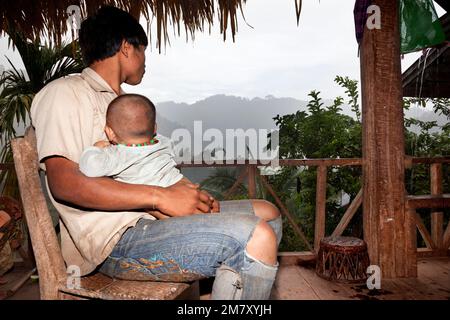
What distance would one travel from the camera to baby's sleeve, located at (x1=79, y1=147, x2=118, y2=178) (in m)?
1.15

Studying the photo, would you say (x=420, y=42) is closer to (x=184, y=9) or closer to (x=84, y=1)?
(x=184, y=9)

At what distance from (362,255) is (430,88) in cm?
449

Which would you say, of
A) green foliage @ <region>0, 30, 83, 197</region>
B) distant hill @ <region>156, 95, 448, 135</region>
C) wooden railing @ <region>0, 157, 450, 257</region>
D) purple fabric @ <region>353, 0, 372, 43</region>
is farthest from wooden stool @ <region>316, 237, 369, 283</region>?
distant hill @ <region>156, 95, 448, 135</region>

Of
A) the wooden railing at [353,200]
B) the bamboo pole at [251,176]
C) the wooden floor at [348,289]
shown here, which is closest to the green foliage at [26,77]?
Result: the wooden railing at [353,200]

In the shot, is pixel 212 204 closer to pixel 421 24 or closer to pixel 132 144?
pixel 132 144

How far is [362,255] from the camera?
323 centimetres

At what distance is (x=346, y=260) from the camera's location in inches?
127

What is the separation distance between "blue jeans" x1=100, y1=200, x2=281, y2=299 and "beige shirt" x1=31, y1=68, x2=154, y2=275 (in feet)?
0.21

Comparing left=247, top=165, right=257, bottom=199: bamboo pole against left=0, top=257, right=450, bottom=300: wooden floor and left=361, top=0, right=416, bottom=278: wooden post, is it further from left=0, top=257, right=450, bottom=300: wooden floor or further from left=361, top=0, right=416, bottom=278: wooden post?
left=361, top=0, right=416, bottom=278: wooden post

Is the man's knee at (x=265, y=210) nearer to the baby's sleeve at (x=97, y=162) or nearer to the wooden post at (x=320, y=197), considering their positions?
the baby's sleeve at (x=97, y=162)

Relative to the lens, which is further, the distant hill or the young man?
the distant hill

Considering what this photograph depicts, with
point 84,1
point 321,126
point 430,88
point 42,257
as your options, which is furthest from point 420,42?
point 321,126

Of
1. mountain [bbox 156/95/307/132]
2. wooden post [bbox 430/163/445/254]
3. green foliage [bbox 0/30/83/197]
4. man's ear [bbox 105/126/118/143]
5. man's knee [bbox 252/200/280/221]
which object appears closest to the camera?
man's ear [bbox 105/126/118/143]

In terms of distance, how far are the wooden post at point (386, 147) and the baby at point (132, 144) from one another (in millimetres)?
2670
